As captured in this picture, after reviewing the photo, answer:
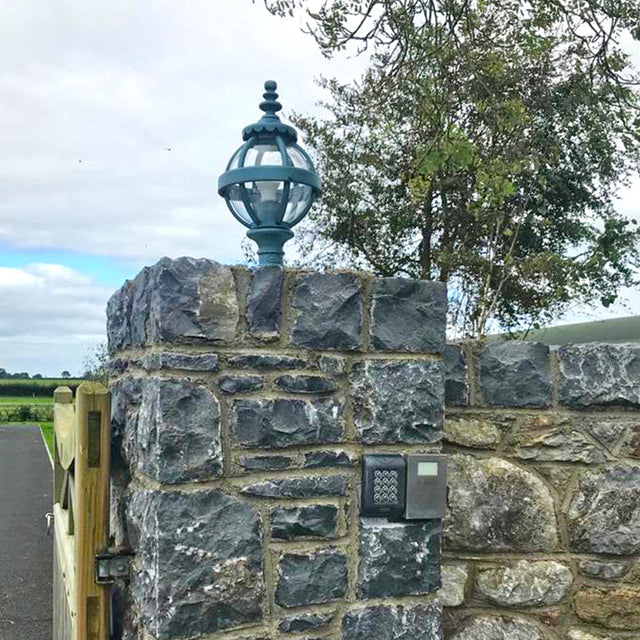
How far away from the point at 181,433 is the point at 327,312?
0.56 metres

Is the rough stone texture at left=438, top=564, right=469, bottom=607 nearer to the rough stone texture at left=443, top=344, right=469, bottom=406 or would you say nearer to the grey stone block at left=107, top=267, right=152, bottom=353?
the rough stone texture at left=443, top=344, right=469, bottom=406

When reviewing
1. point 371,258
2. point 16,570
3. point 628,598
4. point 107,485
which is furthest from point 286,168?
point 371,258

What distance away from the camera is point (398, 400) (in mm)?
2551

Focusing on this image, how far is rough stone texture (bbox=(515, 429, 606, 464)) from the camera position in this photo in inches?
116

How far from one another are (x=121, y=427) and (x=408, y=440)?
972 mm

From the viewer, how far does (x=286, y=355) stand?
2434 millimetres

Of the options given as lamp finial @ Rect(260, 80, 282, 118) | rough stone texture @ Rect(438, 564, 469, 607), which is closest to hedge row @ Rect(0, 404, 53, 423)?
lamp finial @ Rect(260, 80, 282, 118)

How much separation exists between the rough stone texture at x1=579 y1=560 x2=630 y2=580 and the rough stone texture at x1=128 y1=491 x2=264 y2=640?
1245 mm

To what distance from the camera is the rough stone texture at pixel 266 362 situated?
7.82ft

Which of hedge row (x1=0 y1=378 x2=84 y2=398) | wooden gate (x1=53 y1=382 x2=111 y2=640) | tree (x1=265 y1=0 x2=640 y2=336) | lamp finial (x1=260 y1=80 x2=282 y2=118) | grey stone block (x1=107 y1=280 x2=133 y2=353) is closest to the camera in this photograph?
wooden gate (x1=53 y1=382 x2=111 y2=640)

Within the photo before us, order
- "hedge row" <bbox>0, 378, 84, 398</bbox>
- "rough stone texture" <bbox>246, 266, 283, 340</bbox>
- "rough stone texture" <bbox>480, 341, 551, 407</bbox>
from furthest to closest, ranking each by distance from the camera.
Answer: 1. "hedge row" <bbox>0, 378, 84, 398</bbox>
2. "rough stone texture" <bbox>480, 341, 551, 407</bbox>
3. "rough stone texture" <bbox>246, 266, 283, 340</bbox>

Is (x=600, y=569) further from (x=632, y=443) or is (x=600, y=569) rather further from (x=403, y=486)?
(x=403, y=486)

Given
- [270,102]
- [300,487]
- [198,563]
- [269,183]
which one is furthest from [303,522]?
[270,102]

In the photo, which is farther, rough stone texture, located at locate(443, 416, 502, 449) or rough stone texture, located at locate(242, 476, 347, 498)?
rough stone texture, located at locate(443, 416, 502, 449)
